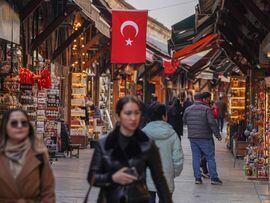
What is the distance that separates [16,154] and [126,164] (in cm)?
80

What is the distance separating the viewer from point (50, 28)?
1814cm

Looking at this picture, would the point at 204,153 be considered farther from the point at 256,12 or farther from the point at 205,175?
the point at 256,12

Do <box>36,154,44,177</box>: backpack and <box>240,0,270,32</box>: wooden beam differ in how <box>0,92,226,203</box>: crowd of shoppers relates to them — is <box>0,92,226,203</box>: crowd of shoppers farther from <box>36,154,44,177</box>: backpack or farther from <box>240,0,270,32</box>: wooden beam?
<box>240,0,270,32</box>: wooden beam

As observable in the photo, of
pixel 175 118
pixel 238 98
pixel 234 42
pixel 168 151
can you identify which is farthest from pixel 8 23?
pixel 238 98

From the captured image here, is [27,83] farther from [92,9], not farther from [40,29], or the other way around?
[40,29]

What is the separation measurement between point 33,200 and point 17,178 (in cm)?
20

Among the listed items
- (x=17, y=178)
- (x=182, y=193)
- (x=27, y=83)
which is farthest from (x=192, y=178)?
(x=17, y=178)

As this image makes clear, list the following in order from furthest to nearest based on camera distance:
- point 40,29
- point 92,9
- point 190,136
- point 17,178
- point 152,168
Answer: point 40,29, point 92,9, point 190,136, point 152,168, point 17,178

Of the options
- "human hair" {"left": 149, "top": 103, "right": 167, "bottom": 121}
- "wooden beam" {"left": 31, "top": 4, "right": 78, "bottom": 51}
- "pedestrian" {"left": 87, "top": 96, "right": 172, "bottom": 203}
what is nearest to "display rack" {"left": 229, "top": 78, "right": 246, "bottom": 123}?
"wooden beam" {"left": 31, "top": 4, "right": 78, "bottom": 51}

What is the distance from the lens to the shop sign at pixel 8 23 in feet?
39.6

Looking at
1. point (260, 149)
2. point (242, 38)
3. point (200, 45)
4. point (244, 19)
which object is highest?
point (244, 19)

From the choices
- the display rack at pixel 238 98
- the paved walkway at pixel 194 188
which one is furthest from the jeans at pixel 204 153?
the display rack at pixel 238 98

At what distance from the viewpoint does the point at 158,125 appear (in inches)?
336

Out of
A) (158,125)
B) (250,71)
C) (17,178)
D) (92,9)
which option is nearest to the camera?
(17,178)
